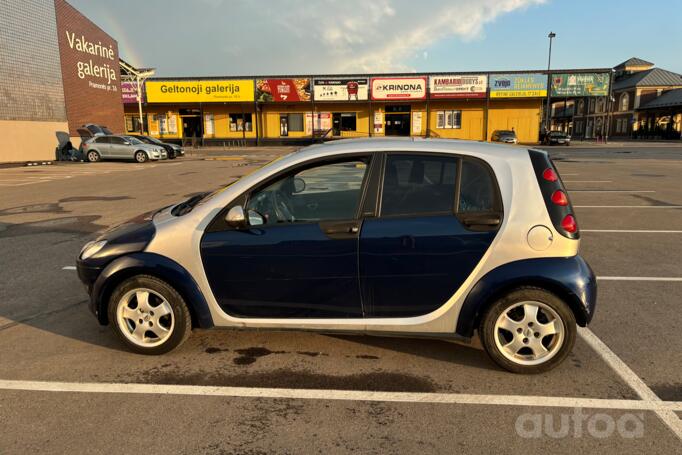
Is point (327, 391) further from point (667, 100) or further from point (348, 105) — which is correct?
point (667, 100)

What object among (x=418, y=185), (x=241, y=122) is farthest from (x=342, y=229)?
(x=241, y=122)

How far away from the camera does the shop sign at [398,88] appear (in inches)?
1608

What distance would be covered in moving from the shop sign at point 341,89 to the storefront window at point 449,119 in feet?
22.8

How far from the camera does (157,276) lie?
11.6 feet

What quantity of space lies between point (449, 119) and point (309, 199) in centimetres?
4127

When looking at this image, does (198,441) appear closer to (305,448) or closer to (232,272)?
(305,448)

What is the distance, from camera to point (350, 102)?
4219cm

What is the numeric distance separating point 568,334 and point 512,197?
1.03 m

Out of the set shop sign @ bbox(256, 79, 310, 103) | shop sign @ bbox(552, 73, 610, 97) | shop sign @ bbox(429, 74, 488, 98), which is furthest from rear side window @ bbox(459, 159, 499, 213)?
shop sign @ bbox(552, 73, 610, 97)

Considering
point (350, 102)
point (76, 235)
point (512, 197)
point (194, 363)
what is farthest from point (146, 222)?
point (350, 102)

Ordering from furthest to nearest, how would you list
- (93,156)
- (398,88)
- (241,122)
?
(241,122), (398,88), (93,156)

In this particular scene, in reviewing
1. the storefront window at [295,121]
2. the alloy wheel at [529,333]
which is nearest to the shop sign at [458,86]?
the storefront window at [295,121]

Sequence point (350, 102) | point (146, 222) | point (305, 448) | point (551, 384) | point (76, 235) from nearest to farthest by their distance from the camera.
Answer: point (305, 448), point (551, 384), point (146, 222), point (76, 235), point (350, 102)

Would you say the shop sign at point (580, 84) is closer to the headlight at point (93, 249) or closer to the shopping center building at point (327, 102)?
the shopping center building at point (327, 102)
